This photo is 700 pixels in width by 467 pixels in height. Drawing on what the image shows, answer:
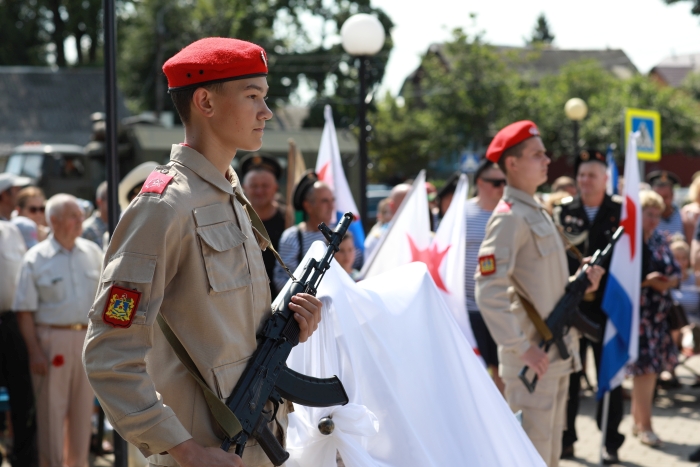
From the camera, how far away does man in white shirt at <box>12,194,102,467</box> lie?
18.6 feet

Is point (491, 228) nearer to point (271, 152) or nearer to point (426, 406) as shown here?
point (426, 406)

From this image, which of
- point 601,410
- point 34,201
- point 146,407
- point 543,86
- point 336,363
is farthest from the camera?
point 543,86

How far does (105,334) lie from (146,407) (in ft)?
0.69

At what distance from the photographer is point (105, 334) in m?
2.11

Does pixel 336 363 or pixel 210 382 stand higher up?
pixel 210 382

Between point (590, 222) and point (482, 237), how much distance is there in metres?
0.86

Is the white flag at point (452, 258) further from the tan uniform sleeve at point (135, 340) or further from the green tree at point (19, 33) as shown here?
the green tree at point (19, 33)

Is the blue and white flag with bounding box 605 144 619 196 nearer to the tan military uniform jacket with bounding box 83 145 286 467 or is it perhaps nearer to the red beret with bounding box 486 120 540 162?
the red beret with bounding box 486 120 540 162

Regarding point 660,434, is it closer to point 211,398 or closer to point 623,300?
point 623,300

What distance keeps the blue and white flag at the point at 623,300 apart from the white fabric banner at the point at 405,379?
9.64 ft

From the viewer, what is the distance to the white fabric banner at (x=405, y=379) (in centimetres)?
334

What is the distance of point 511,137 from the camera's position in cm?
464

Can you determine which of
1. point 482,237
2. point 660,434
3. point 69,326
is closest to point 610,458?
point 660,434

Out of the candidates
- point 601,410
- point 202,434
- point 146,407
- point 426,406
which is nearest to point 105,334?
point 146,407
